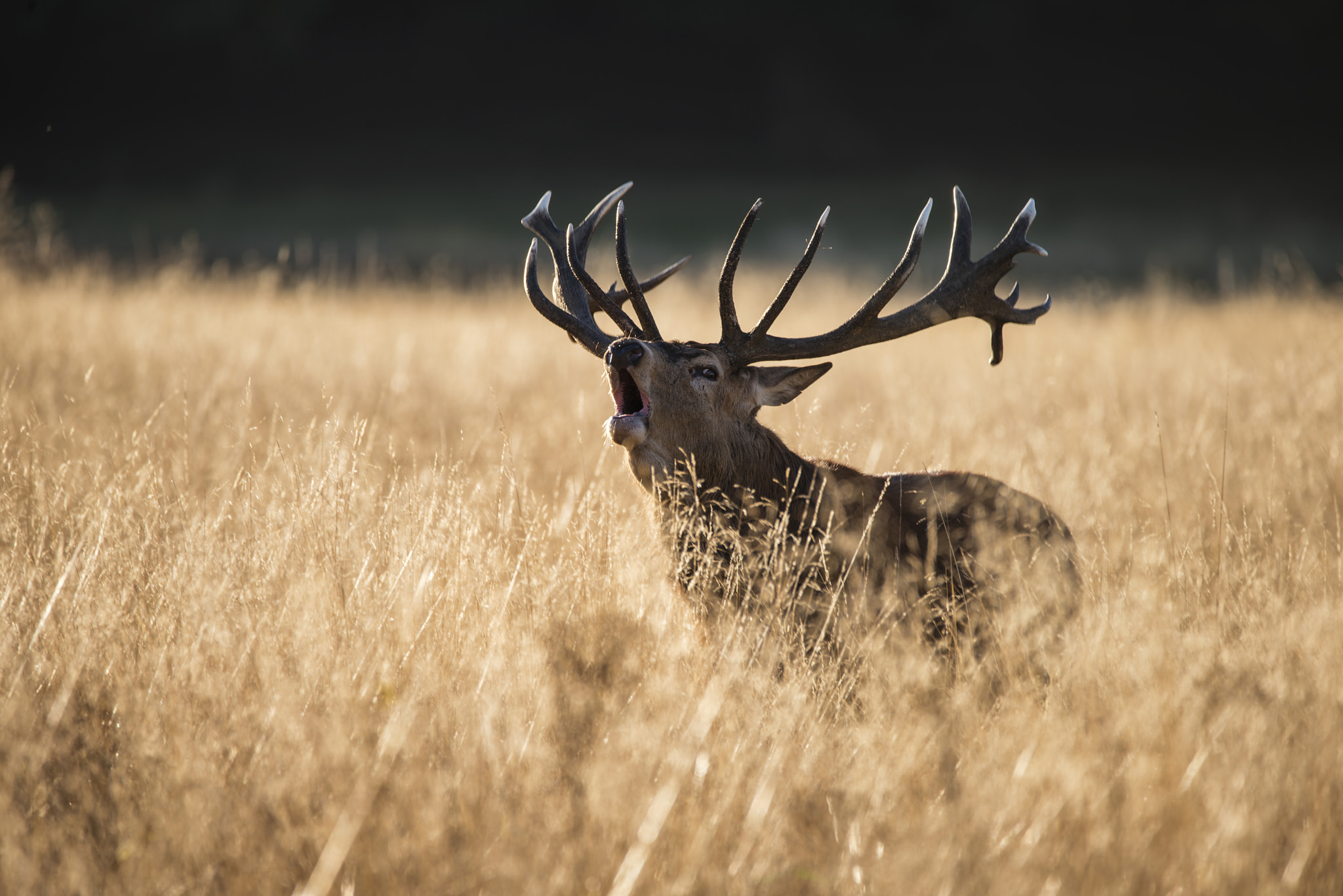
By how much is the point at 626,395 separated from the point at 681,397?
0.22 m

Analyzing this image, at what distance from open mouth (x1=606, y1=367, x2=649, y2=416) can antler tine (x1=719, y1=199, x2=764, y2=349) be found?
424 mm

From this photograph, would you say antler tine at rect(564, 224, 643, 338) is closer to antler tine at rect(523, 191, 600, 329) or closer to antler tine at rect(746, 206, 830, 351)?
antler tine at rect(523, 191, 600, 329)

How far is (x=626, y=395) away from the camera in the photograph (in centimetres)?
358

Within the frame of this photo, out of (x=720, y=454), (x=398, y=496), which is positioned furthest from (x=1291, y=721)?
(x=398, y=496)

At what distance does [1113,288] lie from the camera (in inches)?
649

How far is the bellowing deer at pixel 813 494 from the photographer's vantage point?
328 cm

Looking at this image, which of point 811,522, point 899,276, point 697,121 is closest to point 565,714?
point 811,522

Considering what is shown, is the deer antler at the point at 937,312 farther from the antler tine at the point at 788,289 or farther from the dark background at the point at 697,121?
the dark background at the point at 697,121

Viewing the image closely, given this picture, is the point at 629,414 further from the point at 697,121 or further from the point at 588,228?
the point at 697,121

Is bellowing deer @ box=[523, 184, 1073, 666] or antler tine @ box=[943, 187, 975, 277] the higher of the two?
antler tine @ box=[943, 187, 975, 277]

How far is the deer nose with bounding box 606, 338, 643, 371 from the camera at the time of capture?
3326 mm

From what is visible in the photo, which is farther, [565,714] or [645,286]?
[645,286]

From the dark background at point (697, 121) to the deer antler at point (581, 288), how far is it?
16392mm

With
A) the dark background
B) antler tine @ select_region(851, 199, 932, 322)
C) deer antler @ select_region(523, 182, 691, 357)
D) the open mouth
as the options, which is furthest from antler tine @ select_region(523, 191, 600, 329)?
the dark background
